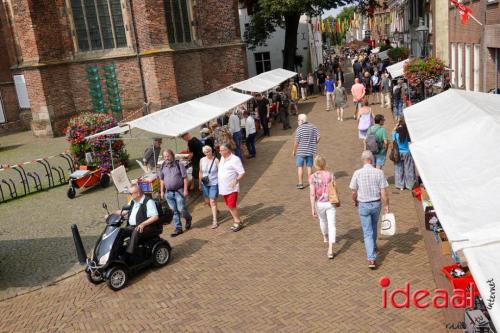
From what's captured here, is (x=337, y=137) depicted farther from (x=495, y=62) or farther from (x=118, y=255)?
(x=118, y=255)

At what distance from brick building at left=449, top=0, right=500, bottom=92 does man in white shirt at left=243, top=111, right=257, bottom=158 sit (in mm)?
7401

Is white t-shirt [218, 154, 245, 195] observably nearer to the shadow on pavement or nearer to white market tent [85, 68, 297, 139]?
white market tent [85, 68, 297, 139]

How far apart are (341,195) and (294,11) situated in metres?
18.4

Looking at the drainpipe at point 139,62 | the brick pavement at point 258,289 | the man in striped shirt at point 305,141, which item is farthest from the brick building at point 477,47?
the drainpipe at point 139,62

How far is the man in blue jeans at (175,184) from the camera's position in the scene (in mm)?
9195

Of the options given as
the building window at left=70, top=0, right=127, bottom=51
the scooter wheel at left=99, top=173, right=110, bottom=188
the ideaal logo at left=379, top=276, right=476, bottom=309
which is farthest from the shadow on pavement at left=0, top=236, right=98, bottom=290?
the building window at left=70, top=0, right=127, bottom=51

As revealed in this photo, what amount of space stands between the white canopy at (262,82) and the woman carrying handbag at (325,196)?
40.4ft

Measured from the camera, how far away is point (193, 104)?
14594 mm

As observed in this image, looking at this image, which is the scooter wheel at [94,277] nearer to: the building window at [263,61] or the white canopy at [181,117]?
the white canopy at [181,117]

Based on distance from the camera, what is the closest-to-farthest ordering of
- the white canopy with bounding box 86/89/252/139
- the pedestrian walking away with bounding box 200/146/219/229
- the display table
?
the display table
the pedestrian walking away with bounding box 200/146/219/229
the white canopy with bounding box 86/89/252/139

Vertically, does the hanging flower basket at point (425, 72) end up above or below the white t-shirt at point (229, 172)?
above

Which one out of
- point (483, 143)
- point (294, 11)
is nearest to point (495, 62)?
point (483, 143)

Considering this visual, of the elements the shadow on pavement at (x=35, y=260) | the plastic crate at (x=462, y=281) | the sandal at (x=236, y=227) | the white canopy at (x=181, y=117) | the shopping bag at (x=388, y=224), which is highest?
the white canopy at (x=181, y=117)

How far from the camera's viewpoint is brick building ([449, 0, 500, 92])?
1508 cm
